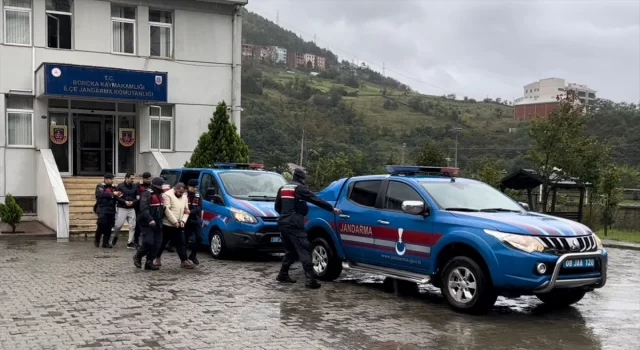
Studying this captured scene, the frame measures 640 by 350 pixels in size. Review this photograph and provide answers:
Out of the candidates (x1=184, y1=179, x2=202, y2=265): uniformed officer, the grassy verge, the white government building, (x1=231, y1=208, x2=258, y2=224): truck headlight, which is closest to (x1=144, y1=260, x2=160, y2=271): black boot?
(x1=184, y1=179, x2=202, y2=265): uniformed officer

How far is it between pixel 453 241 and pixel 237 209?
5.41 m

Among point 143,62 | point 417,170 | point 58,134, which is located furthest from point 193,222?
point 143,62

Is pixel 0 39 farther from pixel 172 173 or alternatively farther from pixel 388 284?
pixel 388 284

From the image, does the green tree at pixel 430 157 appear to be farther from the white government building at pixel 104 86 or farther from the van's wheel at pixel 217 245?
the van's wheel at pixel 217 245

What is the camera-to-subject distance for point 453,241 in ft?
26.8

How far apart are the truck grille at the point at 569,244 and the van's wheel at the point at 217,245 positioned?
265 inches

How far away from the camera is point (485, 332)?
7289 millimetres

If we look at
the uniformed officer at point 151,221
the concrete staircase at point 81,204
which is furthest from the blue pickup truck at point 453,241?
the concrete staircase at point 81,204

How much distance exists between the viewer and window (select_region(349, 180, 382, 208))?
9.73 metres

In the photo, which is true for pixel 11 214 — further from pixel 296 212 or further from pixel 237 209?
pixel 296 212

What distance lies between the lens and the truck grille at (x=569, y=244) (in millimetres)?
7676

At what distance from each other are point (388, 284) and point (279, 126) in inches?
1775

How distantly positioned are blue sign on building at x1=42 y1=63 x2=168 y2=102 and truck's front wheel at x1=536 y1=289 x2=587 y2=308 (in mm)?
14889

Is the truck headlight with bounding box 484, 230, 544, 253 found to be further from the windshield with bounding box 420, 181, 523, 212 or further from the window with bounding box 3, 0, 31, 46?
the window with bounding box 3, 0, 31, 46
